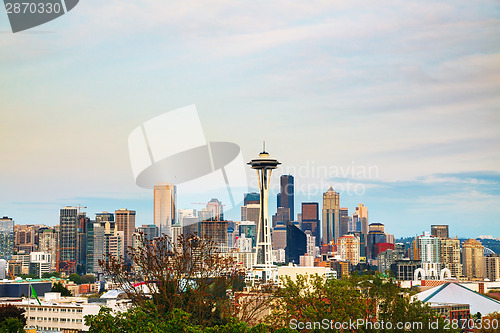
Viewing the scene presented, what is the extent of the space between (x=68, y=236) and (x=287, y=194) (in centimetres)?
4743

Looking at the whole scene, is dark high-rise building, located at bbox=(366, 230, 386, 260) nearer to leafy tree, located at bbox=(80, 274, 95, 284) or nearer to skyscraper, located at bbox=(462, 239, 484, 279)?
skyscraper, located at bbox=(462, 239, 484, 279)

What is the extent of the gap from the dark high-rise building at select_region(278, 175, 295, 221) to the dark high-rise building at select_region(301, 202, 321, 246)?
7.09ft

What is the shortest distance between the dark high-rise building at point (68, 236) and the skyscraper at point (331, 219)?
5095 centimetres

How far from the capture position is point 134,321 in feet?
37.4

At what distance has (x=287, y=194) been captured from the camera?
433ft

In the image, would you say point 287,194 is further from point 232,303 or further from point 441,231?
point 232,303

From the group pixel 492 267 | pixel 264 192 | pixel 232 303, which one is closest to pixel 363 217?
pixel 492 267

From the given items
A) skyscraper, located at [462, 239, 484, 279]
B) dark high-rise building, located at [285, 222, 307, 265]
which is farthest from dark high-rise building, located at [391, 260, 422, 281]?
dark high-rise building, located at [285, 222, 307, 265]

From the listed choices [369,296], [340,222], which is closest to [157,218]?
[340,222]

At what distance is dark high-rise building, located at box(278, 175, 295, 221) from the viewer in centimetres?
12681

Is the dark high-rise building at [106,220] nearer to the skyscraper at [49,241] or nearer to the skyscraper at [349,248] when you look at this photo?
the skyscraper at [49,241]

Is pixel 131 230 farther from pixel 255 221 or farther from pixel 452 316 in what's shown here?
pixel 452 316

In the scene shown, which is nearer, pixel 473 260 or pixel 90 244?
pixel 473 260

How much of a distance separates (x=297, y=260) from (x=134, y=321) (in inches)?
3832
